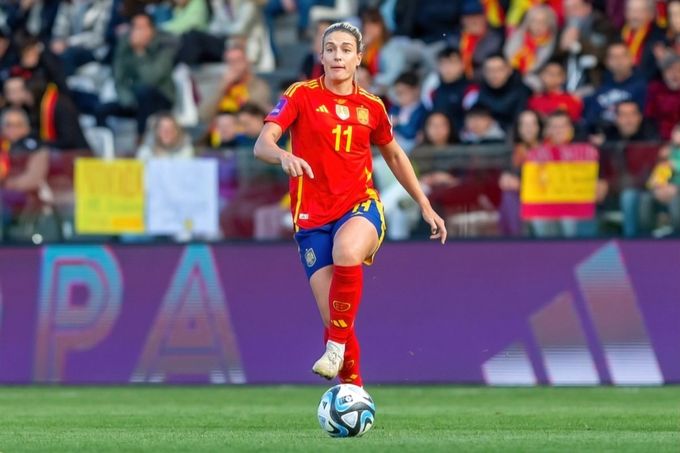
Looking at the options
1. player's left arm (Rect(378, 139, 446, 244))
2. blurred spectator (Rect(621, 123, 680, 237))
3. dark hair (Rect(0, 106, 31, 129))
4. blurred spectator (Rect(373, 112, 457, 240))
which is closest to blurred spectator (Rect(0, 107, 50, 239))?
dark hair (Rect(0, 106, 31, 129))

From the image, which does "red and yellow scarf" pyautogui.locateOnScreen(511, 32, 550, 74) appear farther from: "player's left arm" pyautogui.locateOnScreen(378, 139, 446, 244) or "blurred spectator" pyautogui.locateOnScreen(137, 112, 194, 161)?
"player's left arm" pyautogui.locateOnScreen(378, 139, 446, 244)

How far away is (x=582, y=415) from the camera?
36.5 ft

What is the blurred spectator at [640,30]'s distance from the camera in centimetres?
1684

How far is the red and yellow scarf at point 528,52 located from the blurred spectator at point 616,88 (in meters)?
1.34

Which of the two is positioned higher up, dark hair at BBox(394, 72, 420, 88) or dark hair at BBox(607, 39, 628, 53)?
dark hair at BBox(607, 39, 628, 53)

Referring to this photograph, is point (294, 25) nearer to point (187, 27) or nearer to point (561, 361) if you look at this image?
point (187, 27)

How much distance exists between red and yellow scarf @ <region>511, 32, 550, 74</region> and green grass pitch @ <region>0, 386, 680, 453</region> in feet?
14.8

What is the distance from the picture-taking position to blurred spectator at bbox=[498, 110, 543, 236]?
1438 cm

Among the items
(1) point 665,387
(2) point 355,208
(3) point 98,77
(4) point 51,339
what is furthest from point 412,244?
(3) point 98,77

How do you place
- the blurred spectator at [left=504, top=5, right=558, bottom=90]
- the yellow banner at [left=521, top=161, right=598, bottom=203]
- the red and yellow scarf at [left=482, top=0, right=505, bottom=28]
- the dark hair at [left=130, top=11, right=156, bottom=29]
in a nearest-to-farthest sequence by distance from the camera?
1. the yellow banner at [left=521, top=161, right=598, bottom=203]
2. the blurred spectator at [left=504, top=5, right=558, bottom=90]
3. the red and yellow scarf at [left=482, top=0, right=505, bottom=28]
4. the dark hair at [left=130, top=11, right=156, bottom=29]

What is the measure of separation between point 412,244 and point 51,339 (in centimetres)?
355

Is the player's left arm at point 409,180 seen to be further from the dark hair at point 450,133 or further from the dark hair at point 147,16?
the dark hair at point 147,16

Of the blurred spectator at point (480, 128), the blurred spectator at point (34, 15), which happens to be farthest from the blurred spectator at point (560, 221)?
the blurred spectator at point (34, 15)

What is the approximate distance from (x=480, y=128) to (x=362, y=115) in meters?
6.04
